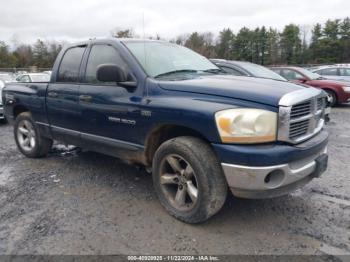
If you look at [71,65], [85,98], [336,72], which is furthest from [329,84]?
[85,98]

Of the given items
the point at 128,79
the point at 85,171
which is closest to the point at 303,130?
the point at 128,79

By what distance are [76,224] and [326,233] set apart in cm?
241

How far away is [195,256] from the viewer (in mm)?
2705

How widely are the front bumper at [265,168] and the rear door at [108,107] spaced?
1.14 metres

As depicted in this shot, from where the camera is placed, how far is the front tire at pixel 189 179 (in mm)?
2914

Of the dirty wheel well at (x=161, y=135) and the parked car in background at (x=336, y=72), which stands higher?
the parked car in background at (x=336, y=72)

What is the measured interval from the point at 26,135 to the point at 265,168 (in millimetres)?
4447

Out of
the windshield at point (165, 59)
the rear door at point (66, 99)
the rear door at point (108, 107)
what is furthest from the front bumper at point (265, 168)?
the rear door at point (66, 99)

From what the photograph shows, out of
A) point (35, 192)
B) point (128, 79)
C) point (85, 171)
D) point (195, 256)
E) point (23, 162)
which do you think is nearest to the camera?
point (195, 256)

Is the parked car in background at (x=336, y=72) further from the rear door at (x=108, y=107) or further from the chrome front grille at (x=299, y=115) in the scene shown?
the rear door at (x=108, y=107)

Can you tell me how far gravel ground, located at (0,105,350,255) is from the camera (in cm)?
284

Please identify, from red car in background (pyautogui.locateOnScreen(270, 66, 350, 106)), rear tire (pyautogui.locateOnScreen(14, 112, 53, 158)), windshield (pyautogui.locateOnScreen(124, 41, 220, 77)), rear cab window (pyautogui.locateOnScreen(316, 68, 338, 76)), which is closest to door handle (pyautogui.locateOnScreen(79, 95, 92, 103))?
windshield (pyautogui.locateOnScreen(124, 41, 220, 77))

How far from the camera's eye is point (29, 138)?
555cm

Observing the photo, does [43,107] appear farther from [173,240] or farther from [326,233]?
[326,233]
